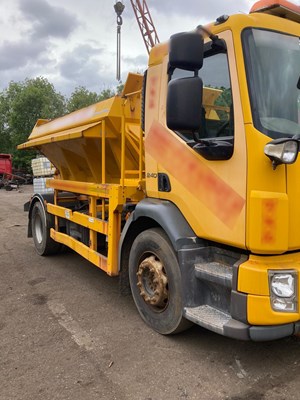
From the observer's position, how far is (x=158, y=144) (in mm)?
3582

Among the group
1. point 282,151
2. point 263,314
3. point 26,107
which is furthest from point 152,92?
point 26,107

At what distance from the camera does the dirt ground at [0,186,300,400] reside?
280cm

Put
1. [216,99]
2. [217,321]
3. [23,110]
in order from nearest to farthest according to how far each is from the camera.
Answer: [217,321] → [216,99] → [23,110]

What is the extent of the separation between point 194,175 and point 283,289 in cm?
110

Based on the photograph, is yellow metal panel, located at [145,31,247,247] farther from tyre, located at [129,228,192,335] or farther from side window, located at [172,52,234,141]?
tyre, located at [129,228,192,335]

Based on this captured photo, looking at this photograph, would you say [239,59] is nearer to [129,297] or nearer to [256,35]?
[256,35]

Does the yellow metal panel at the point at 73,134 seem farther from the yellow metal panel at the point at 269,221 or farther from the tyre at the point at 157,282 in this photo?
the yellow metal panel at the point at 269,221

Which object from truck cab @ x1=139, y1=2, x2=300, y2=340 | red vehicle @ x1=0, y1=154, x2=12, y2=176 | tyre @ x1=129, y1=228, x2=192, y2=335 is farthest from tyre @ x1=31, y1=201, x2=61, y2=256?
red vehicle @ x1=0, y1=154, x2=12, y2=176

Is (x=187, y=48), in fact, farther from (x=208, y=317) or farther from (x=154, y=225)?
(x=208, y=317)

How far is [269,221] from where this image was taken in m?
2.57

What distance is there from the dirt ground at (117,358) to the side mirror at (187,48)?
7.57 ft

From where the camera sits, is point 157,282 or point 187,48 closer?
point 187,48

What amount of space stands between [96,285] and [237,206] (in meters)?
3.02

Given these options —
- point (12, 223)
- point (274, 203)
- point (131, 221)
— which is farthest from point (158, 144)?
point (12, 223)
